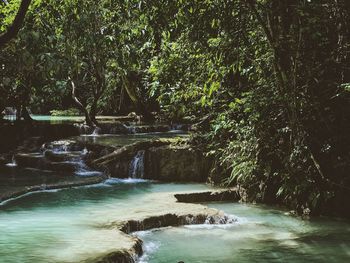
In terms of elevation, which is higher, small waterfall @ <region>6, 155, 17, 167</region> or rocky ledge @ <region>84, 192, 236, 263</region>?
small waterfall @ <region>6, 155, 17, 167</region>

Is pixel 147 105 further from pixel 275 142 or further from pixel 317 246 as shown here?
pixel 317 246

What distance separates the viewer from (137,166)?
14.2 m

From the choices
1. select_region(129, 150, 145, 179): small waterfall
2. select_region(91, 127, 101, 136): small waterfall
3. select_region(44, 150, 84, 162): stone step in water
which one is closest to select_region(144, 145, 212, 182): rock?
select_region(129, 150, 145, 179): small waterfall

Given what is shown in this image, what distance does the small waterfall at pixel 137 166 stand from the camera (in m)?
14.1

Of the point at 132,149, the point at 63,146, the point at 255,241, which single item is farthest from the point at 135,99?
the point at 255,241

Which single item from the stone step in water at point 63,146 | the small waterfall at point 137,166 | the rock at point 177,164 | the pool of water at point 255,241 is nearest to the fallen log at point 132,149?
the small waterfall at point 137,166

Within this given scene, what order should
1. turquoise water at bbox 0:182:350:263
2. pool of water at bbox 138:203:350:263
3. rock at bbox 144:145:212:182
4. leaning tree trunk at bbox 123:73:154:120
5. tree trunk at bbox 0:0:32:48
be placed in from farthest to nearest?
leaning tree trunk at bbox 123:73:154:120, rock at bbox 144:145:212:182, pool of water at bbox 138:203:350:263, turquoise water at bbox 0:182:350:263, tree trunk at bbox 0:0:32:48

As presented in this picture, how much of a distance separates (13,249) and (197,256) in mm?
2549

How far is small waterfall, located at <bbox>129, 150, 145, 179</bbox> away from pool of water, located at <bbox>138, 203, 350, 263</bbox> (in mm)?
5000

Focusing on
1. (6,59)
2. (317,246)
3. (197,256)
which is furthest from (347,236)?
(6,59)

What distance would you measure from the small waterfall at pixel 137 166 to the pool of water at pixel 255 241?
197 inches

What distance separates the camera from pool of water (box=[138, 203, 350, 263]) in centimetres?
704

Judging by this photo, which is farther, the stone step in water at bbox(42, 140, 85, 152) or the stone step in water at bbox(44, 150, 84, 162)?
the stone step in water at bbox(42, 140, 85, 152)

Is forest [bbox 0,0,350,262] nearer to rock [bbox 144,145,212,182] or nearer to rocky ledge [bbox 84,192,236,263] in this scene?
rocky ledge [bbox 84,192,236,263]
